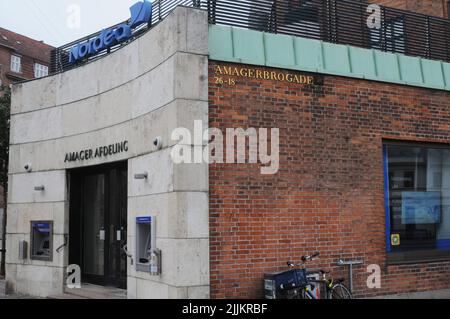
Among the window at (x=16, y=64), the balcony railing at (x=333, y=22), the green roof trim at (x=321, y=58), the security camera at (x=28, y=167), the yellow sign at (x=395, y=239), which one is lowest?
the yellow sign at (x=395, y=239)

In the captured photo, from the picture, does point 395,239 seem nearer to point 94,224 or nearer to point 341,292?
point 341,292

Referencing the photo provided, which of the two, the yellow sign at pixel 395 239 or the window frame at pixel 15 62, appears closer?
the yellow sign at pixel 395 239

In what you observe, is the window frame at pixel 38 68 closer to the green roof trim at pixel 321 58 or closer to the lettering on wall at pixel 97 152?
the lettering on wall at pixel 97 152

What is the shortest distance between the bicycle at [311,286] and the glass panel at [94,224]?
16.1ft

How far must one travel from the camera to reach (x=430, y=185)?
1168 centimetres

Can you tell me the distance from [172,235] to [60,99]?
5.65m

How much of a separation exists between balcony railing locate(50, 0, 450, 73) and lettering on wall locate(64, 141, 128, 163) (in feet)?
7.22

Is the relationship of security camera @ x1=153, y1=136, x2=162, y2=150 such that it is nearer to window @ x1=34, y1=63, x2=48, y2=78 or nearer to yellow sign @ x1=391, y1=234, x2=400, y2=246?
yellow sign @ x1=391, y1=234, x2=400, y2=246

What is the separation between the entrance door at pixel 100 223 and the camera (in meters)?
11.6

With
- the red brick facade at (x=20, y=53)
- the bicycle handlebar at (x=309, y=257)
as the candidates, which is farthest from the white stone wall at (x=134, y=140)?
the red brick facade at (x=20, y=53)

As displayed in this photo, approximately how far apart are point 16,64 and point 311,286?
43.2 m

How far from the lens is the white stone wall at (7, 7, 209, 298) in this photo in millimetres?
8539

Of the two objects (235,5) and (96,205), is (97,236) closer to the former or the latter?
(96,205)

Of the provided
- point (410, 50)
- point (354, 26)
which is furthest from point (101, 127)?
point (410, 50)
